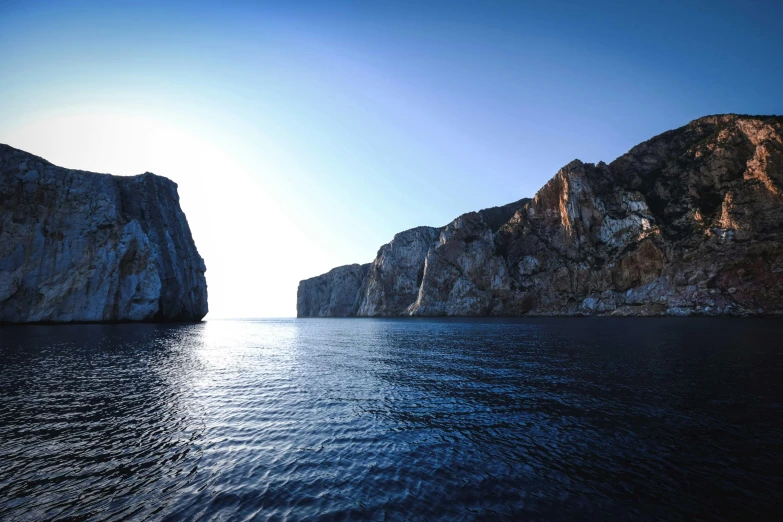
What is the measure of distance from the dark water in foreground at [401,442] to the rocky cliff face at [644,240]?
75074 mm

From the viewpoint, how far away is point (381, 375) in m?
29.5

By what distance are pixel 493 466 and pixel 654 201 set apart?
141567 millimetres

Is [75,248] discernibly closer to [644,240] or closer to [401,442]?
[401,442]

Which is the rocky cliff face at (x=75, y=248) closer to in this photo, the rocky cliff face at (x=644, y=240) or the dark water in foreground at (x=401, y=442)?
the dark water in foreground at (x=401, y=442)

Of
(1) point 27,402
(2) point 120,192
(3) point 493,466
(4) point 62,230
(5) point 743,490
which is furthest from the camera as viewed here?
(2) point 120,192

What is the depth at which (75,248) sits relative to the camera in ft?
260

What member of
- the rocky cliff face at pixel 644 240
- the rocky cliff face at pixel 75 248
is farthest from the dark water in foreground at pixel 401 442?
the rocky cliff face at pixel 644 240

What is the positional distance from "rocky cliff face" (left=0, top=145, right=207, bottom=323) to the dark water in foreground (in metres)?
67.3

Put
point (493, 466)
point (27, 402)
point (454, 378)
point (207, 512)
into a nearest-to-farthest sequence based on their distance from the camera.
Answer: point (207, 512) < point (493, 466) < point (27, 402) < point (454, 378)

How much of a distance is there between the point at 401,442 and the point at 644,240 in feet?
406

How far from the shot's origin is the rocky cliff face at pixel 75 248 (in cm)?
7288

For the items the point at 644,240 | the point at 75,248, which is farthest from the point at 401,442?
the point at 644,240

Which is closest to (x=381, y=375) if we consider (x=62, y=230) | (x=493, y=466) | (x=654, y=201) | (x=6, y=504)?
(x=493, y=466)

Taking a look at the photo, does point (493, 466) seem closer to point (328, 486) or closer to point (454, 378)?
point (328, 486)
